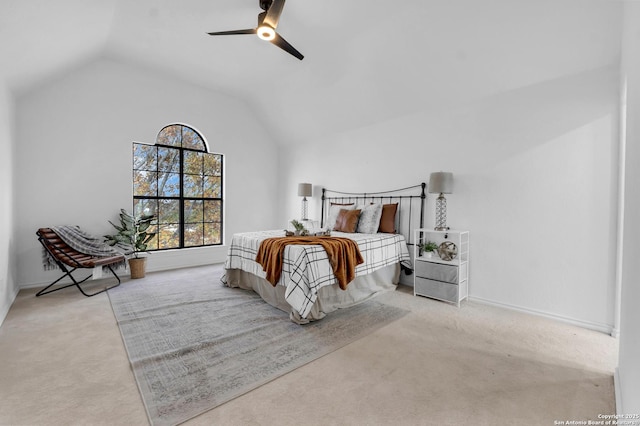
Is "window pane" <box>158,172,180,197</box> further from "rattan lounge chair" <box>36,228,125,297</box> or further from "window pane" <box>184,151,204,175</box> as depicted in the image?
"rattan lounge chair" <box>36,228,125,297</box>

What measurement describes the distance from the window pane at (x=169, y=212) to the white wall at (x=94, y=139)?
20.1 inches

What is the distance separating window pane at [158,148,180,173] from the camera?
5.02 meters

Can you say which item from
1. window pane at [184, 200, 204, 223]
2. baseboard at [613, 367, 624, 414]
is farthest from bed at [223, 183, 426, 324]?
baseboard at [613, 367, 624, 414]

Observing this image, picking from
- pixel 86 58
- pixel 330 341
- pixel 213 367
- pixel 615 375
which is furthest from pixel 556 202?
pixel 86 58

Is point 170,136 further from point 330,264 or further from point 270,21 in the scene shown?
point 330,264

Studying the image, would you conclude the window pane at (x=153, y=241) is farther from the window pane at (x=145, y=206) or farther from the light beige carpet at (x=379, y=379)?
the light beige carpet at (x=379, y=379)

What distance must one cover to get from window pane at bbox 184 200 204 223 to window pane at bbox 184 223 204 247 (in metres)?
0.09

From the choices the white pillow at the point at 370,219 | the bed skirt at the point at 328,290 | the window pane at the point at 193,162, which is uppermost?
the window pane at the point at 193,162

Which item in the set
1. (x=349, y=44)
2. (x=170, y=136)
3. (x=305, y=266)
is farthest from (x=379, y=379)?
(x=170, y=136)

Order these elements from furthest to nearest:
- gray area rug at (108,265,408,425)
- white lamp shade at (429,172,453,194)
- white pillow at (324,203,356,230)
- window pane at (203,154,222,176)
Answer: window pane at (203,154,222,176)
white pillow at (324,203,356,230)
white lamp shade at (429,172,453,194)
gray area rug at (108,265,408,425)

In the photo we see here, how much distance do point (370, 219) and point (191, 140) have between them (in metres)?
3.50

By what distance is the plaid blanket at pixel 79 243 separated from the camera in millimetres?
3775

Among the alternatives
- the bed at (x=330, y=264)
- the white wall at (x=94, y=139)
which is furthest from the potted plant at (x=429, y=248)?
the white wall at (x=94, y=139)

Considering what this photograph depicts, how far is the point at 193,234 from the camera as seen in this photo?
212 inches
